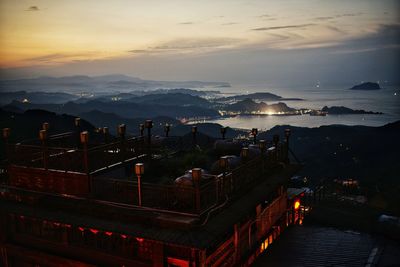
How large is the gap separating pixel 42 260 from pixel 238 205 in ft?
28.5

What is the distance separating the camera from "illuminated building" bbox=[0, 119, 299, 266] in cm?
1045

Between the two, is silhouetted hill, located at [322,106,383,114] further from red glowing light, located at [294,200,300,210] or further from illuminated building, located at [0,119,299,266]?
illuminated building, located at [0,119,299,266]

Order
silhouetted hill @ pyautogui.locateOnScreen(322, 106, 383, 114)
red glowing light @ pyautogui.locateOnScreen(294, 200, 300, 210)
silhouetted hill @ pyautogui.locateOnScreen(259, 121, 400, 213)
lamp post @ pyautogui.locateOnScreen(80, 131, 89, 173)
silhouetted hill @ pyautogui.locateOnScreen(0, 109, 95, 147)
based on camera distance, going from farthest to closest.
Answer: silhouetted hill @ pyautogui.locateOnScreen(322, 106, 383, 114), silhouetted hill @ pyautogui.locateOnScreen(0, 109, 95, 147), silhouetted hill @ pyautogui.locateOnScreen(259, 121, 400, 213), red glowing light @ pyautogui.locateOnScreen(294, 200, 300, 210), lamp post @ pyautogui.locateOnScreen(80, 131, 89, 173)

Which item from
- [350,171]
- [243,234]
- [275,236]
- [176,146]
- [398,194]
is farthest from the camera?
[350,171]

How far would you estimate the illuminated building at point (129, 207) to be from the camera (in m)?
10.4

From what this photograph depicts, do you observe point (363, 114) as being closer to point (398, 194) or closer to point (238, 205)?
point (398, 194)

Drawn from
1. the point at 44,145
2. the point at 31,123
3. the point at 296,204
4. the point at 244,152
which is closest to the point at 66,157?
the point at 44,145

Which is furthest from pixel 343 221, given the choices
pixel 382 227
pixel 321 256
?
pixel 321 256

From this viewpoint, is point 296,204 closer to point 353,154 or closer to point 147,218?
point 147,218

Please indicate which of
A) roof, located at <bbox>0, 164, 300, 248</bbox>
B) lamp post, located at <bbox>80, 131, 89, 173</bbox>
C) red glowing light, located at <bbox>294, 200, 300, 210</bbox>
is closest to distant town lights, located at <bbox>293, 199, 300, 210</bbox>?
red glowing light, located at <bbox>294, 200, 300, 210</bbox>

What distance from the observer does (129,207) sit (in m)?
11.2

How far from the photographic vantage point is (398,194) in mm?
38125

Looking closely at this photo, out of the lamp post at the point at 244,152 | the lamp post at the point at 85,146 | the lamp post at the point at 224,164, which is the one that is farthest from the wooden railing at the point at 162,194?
the lamp post at the point at 244,152

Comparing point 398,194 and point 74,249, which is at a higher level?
point 74,249
